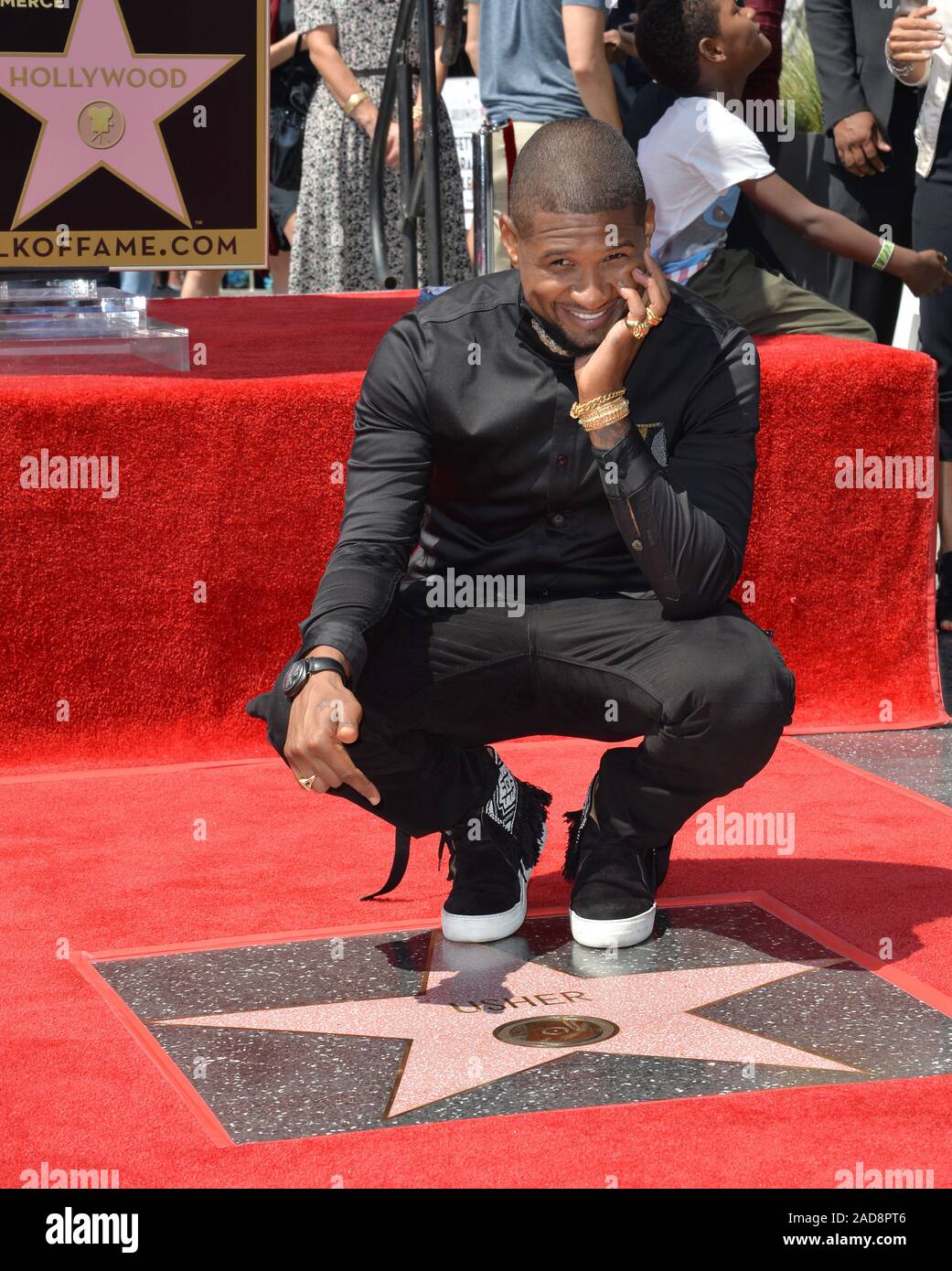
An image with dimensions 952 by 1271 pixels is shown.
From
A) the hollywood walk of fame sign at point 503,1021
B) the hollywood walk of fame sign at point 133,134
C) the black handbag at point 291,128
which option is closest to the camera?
the hollywood walk of fame sign at point 503,1021

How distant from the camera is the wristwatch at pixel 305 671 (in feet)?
7.30

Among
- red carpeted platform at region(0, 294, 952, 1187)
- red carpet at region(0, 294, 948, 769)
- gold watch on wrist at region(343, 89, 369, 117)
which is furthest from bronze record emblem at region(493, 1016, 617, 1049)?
gold watch on wrist at region(343, 89, 369, 117)

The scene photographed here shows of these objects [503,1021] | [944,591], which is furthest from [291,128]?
[503,1021]

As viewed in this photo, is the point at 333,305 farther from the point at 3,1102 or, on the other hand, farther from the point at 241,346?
the point at 3,1102

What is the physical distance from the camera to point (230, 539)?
11.3 feet

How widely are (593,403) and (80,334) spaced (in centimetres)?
174

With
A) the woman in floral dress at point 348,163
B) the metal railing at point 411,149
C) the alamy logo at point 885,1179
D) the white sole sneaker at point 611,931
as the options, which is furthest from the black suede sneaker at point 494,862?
the woman in floral dress at point 348,163

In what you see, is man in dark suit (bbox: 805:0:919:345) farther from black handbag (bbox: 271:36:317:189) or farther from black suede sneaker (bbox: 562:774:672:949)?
black suede sneaker (bbox: 562:774:672:949)

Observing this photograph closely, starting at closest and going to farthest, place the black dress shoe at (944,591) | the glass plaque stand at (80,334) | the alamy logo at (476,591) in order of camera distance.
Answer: the alamy logo at (476,591) < the glass plaque stand at (80,334) < the black dress shoe at (944,591)

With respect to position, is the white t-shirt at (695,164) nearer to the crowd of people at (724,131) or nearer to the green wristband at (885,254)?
the crowd of people at (724,131)

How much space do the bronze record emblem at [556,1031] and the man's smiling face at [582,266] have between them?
3.01 feet

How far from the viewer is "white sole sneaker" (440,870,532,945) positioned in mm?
2557

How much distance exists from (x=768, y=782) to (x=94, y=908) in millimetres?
1324

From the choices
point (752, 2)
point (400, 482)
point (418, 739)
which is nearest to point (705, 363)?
point (400, 482)
